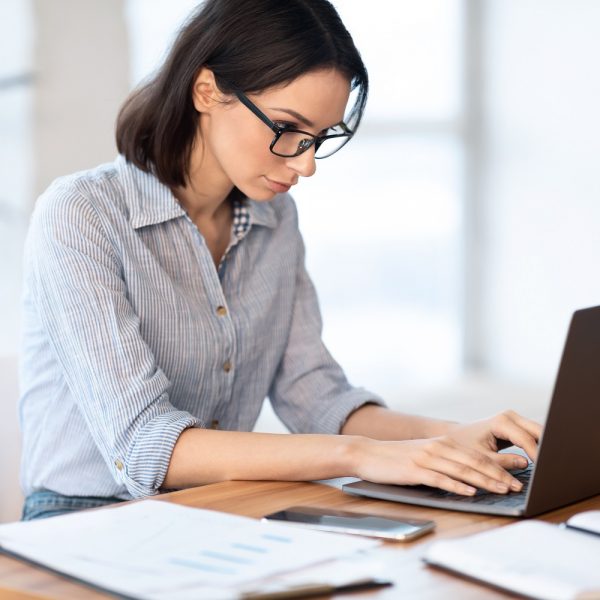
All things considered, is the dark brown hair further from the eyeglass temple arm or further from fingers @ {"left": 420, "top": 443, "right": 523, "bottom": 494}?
fingers @ {"left": 420, "top": 443, "right": 523, "bottom": 494}

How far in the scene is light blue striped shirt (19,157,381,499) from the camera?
148 cm

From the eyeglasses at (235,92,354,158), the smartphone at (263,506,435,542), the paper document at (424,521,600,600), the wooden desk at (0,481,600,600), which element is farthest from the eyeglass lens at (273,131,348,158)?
the paper document at (424,521,600,600)

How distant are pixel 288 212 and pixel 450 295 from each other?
7.06ft

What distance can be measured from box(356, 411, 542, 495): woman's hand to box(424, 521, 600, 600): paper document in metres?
0.19

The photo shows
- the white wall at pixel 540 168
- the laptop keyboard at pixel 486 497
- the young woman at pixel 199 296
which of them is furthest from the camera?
the white wall at pixel 540 168

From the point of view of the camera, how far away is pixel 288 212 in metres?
1.99

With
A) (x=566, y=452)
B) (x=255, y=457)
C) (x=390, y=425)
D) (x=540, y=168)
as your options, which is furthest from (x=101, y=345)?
(x=540, y=168)

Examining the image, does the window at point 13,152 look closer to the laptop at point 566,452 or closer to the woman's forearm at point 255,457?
the woman's forearm at point 255,457

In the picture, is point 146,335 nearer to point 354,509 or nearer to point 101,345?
point 101,345

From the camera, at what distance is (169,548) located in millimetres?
976

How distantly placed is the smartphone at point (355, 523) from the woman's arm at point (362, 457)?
15cm

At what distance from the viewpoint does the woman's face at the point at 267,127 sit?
1.64 metres

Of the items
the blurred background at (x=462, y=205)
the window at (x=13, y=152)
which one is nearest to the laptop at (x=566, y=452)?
the window at (x=13, y=152)

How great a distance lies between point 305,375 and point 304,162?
449 mm
